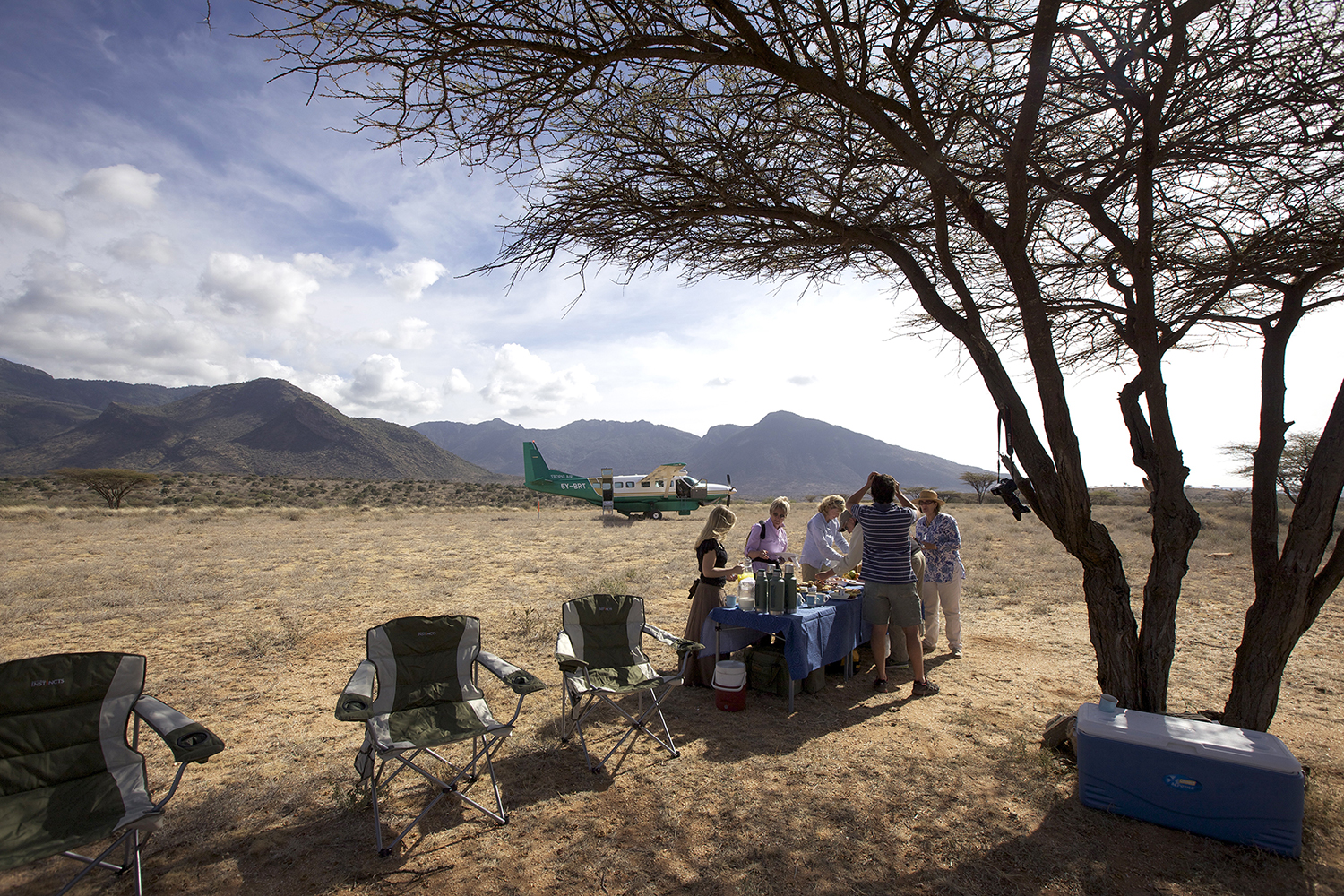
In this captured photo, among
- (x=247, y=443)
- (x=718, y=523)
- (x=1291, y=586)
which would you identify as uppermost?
(x=247, y=443)

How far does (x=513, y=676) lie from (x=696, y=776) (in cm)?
118

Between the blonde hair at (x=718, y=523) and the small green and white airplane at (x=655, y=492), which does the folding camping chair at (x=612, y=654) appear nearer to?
the blonde hair at (x=718, y=523)

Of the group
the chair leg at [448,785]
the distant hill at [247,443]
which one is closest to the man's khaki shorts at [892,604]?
the chair leg at [448,785]

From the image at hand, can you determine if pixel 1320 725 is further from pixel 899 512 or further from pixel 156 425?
pixel 156 425

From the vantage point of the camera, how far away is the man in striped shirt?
4.65 meters

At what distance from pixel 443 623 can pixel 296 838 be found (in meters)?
1.16

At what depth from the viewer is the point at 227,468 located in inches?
3036

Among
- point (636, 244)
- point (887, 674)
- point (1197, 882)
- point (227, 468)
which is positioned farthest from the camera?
point (227, 468)

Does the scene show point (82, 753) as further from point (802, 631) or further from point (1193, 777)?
point (1193, 777)

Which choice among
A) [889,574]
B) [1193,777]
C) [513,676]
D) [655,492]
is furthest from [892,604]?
[655,492]

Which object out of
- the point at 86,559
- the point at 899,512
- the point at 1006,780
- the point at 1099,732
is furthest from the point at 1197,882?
the point at 86,559

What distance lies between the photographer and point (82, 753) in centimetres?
268

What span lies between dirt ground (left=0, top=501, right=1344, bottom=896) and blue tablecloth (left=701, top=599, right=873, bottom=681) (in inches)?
14.9

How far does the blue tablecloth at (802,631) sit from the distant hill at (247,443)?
81.0 meters
